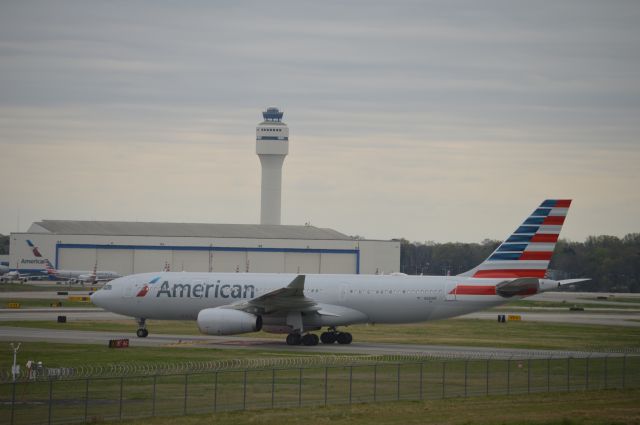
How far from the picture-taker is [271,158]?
194 metres

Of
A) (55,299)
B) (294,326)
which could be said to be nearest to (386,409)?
(294,326)

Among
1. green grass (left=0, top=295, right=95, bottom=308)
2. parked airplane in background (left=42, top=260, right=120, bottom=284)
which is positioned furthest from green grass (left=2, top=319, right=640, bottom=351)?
parked airplane in background (left=42, top=260, right=120, bottom=284)

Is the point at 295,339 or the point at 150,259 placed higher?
the point at 150,259

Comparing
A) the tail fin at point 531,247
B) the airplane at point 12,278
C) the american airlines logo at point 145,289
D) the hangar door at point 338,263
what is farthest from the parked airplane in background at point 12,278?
the tail fin at point 531,247

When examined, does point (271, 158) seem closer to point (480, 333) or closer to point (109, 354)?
point (480, 333)

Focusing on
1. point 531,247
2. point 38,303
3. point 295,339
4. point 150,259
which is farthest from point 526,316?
point 150,259

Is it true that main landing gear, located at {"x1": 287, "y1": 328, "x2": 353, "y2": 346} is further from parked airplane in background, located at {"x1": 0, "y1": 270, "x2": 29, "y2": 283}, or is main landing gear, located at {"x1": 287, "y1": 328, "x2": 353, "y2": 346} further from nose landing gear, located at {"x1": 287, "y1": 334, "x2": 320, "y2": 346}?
parked airplane in background, located at {"x1": 0, "y1": 270, "x2": 29, "y2": 283}

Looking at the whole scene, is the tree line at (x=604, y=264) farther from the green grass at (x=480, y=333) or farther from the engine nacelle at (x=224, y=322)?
the engine nacelle at (x=224, y=322)

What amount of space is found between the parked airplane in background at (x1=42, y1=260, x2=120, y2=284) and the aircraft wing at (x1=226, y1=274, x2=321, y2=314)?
82.6m

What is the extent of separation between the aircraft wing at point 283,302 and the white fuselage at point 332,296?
0.61 meters

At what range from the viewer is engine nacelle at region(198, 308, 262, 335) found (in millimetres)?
50250

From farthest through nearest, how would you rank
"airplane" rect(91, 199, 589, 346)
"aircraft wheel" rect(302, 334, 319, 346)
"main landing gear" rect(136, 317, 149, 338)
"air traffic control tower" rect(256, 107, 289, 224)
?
"air traffic control tower" rect(256, 107, 289, 224) → "main landing gear" rect(136, 317, 149, 338) → "aircraft wheel" rect(302, 334, 319, 346) → "airplane" rect(91, 199, 589, 346)

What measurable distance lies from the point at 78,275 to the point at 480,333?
3314 inches

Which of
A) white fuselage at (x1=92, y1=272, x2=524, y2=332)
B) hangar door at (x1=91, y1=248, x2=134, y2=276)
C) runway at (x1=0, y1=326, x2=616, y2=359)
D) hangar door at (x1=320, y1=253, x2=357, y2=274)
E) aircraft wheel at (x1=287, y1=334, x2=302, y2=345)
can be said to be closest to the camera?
runway at (x1=0, y1=326, x2=616, y2=359)
